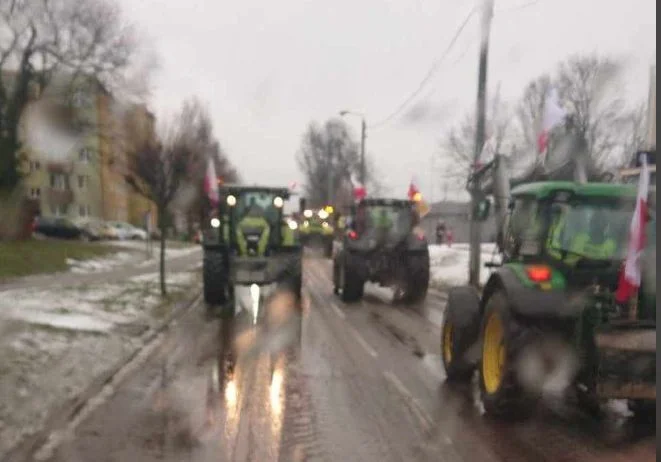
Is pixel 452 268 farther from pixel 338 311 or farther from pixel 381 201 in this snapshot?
pixel 338 311

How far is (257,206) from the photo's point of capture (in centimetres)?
1789

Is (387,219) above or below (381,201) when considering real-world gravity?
below

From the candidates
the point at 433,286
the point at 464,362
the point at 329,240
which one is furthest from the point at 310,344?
the point at 329,240

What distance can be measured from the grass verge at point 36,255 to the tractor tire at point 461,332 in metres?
16.5

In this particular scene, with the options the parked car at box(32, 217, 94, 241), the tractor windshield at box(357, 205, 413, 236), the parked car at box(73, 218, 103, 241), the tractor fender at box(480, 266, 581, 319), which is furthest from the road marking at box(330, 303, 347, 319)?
the parked car at box(73, 218, 103, 241)

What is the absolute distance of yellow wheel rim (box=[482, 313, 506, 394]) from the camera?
7.42 m

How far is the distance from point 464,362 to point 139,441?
3.82m

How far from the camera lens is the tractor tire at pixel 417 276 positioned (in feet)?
59.2

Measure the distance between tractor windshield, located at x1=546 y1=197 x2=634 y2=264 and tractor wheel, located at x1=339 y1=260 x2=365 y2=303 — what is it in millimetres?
10594

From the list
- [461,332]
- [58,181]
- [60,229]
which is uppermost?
[58,181]

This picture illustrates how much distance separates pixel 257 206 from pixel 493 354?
10767 millimetres

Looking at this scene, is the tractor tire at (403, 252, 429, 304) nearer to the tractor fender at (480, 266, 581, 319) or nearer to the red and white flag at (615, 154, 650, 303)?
the tractor fender at (480, 266, 581, 319)

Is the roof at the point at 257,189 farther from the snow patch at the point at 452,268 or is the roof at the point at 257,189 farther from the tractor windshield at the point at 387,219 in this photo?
the snow patch at the point at 452,268

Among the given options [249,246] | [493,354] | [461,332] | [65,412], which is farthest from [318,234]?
[65,412]
